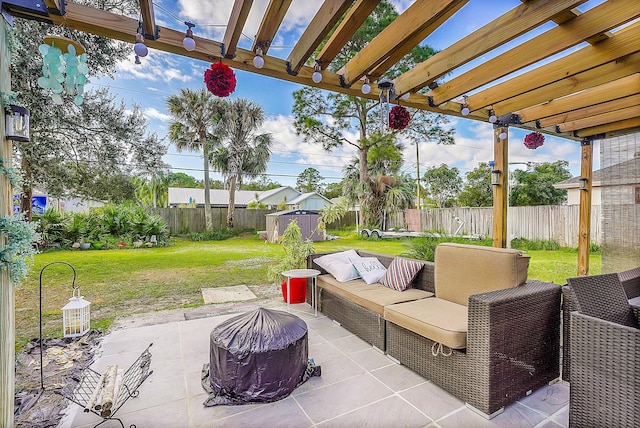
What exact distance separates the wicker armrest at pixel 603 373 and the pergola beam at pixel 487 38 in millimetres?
1729

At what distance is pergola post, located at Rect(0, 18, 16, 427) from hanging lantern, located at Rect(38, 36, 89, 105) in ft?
0.47

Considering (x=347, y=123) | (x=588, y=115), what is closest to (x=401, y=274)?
(x=588, y=115)

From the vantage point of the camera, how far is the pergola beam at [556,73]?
216 cm

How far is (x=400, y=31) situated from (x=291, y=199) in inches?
848

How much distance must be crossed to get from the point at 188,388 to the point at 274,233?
959 centimetres

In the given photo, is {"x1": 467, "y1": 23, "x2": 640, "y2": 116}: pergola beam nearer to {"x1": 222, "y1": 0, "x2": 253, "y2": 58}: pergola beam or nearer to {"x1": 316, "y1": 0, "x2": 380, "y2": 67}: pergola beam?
{"x1": 316, "y1": 0, "x2": 380, "y2": 67}: pergola beam

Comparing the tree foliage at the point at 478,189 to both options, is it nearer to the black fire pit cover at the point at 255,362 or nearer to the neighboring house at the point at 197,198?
the neighboring house at the point at 197,198

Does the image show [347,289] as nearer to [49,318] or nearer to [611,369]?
[611,369]

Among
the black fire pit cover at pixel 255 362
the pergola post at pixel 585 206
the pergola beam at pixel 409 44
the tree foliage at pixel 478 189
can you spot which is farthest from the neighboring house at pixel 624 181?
the tree foliage at pixel 478 189

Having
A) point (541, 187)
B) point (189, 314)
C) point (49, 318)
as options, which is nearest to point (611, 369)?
point (189, 314)

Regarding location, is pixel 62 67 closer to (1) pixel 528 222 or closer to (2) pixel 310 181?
(1) pixel 528 222

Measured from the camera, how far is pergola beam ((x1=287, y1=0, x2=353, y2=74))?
5.93ft

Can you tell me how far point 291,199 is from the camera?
76.8ft

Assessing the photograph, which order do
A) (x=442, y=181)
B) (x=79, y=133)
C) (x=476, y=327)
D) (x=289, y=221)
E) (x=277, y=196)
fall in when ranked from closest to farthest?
(x=476, y=327) → (x=79, y=133) → (x=289, y=221) → (x=442, y=181) → (x=277, y=196)
